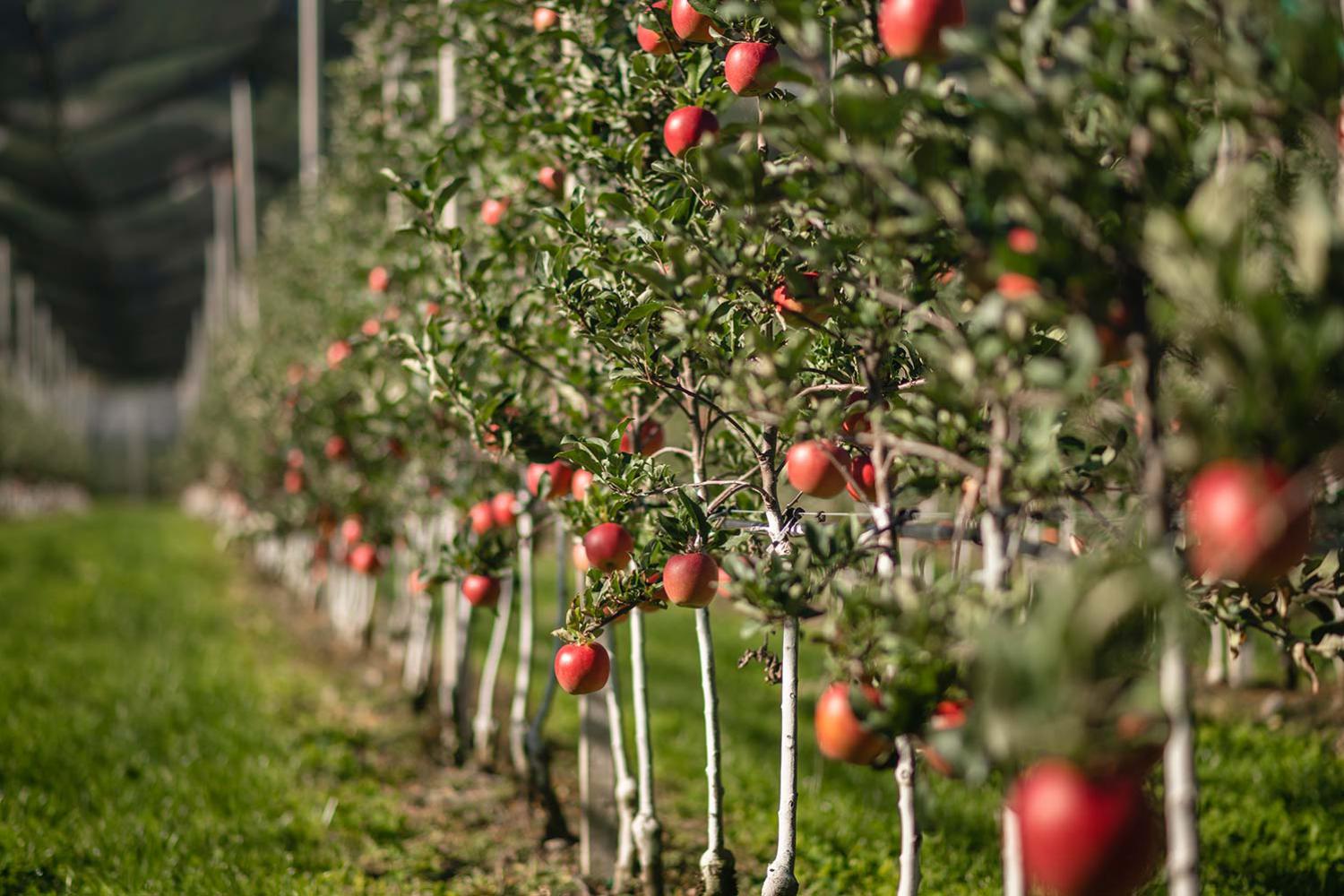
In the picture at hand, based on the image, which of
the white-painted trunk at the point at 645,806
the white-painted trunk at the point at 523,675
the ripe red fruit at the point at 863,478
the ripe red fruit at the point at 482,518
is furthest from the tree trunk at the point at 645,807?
the white-painted trunk at the point at 523,675

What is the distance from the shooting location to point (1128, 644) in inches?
46.9

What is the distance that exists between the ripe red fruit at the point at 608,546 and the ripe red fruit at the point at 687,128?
861 mm

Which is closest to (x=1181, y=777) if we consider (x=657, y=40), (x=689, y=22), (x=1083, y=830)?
(x=1083, y=830)

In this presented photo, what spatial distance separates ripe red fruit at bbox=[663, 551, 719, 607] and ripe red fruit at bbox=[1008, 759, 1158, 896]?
0.92 m

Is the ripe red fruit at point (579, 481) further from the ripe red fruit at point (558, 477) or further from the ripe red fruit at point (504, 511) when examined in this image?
the ripe red fruit at point (504, 511)

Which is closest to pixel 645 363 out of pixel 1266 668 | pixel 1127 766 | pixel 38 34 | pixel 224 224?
pixel 1127 766

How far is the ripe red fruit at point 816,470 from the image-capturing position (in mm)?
1677

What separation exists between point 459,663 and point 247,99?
19439 millimetres

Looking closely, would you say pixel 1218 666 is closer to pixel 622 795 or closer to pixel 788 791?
pixel 622 795

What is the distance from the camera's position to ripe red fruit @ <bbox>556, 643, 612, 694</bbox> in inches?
84.7

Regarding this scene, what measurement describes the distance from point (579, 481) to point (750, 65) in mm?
1298

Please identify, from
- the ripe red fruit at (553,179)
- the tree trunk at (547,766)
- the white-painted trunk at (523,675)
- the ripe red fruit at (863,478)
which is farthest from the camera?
the white-painted trunk at (523,675)

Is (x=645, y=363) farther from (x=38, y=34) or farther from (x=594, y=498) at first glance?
(x=38, y=34)

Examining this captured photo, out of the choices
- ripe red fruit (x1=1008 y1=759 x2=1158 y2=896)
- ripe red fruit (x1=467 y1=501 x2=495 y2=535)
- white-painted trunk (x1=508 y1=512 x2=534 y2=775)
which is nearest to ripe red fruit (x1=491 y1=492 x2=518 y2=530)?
ripe red fruit (x1=467 y1=501 x2=495 y2=535)
